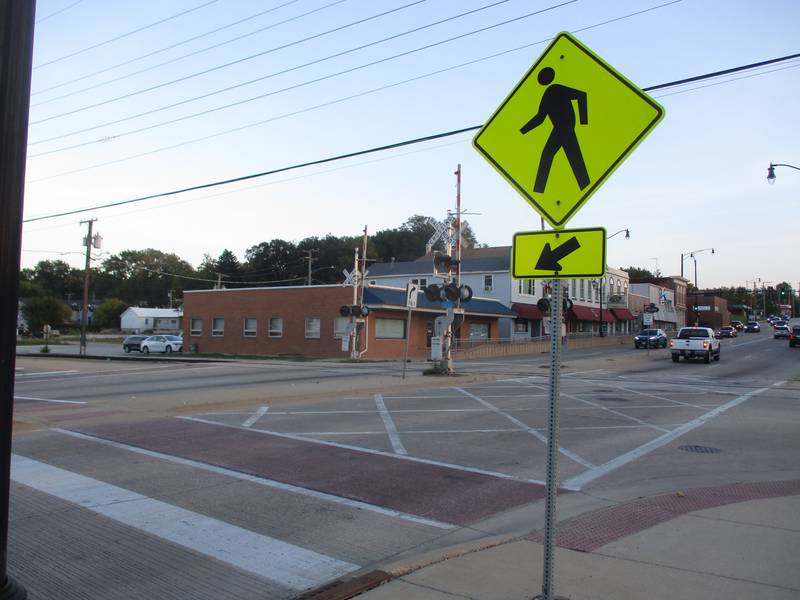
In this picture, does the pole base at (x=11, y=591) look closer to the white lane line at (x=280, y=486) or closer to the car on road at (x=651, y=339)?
the white lane line at (x=280, y=486)

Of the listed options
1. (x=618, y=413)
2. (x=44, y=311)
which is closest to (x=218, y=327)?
(x=44, y=311)

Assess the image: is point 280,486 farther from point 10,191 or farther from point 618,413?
point 618,413

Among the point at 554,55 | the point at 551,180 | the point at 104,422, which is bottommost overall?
the point at 104,422

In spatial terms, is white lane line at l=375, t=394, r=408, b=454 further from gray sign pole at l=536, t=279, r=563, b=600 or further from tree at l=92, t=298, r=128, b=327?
tree at l=92, t=298, r=128, b=327

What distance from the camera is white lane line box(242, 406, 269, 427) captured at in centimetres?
1228

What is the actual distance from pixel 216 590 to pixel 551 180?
143 inches

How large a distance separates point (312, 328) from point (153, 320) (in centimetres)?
6624

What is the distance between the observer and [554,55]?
4176 millimetres

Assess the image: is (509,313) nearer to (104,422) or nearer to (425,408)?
(425,408)

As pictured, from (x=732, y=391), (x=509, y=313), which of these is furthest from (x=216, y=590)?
(x=509, y=313)

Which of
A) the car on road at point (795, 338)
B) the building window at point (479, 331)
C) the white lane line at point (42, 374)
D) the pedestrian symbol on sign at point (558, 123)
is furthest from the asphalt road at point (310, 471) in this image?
the car on road at point (795, 338)

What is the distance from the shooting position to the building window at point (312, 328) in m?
43.0

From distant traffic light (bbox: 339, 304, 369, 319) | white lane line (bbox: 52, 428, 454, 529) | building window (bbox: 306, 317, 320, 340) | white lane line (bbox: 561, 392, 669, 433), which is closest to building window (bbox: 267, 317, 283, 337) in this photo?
building window (bbox: 306, 317, 320, 340)

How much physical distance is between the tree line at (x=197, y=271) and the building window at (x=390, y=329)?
123 ft
